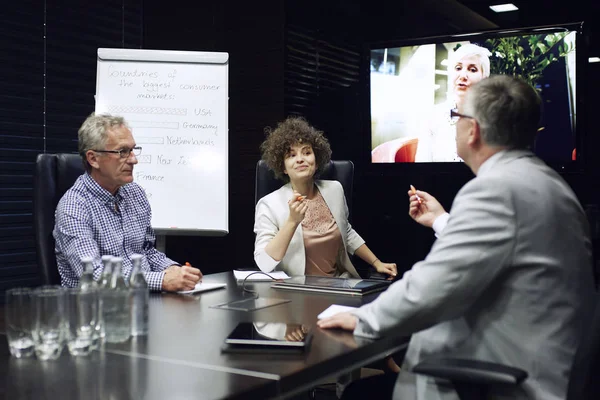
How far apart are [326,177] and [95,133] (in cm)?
113

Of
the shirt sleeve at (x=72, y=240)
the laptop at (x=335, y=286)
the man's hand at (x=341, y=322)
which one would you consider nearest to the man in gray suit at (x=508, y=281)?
the man's hand at (x=341, y=322)

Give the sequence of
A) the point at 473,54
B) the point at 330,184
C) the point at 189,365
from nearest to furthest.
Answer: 1. the point at 189,365
2. the point at 330,184
3. the point at 473,54

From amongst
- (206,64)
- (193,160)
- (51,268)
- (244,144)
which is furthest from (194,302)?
(244,144)

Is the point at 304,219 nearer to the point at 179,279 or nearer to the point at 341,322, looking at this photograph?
the point at 179,279

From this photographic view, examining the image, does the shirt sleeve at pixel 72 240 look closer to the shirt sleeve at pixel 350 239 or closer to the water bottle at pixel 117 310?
the water bottle at pixel 117 310

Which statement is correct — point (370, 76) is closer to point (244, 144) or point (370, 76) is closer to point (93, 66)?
point (244, 144)

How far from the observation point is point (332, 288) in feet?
7.18

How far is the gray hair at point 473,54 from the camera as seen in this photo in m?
3.75

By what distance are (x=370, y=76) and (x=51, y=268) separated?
238cm

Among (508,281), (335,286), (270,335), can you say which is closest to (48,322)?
(270,335)

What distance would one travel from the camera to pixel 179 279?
216cm

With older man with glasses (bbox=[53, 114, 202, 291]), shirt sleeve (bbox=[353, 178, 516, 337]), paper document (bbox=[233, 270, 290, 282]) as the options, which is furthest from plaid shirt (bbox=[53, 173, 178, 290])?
shirt sleeve (bbox=[353, 178, 516, 337])

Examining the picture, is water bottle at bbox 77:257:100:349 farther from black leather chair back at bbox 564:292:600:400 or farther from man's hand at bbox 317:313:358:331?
black leather chair back at bbox 564:292:600:400

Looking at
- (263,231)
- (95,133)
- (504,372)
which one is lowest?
(504,372)
